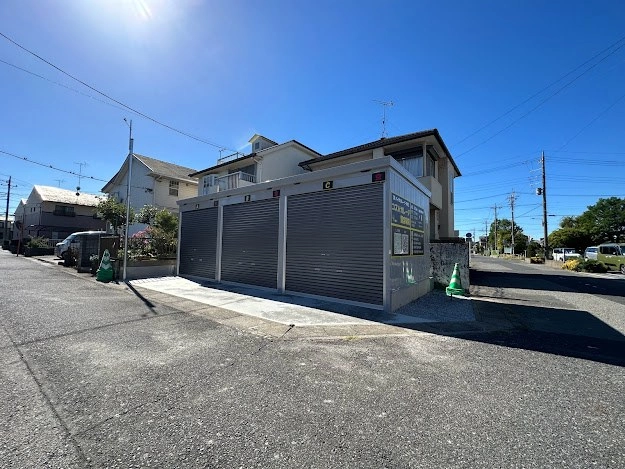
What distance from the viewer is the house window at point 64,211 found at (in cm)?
3459

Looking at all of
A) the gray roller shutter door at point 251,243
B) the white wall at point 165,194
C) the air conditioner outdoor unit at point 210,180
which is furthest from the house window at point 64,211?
the gray roller shutter door at point 251,243

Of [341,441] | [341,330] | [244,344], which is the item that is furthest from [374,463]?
[341,330]

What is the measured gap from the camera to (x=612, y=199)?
172 feet

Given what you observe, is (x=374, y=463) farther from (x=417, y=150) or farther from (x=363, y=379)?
(x=417, y=150)

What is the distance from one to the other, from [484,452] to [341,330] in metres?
3.49

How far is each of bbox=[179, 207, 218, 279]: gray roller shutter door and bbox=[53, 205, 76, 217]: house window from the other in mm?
31232

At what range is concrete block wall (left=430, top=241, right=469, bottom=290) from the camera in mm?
11102

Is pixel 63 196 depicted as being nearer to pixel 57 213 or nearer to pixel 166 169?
pixel 57 213

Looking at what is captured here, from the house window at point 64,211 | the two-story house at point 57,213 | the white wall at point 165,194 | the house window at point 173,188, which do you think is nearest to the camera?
the white wall at point 165,194

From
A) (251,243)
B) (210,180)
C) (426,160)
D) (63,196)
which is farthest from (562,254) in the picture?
(63,196)

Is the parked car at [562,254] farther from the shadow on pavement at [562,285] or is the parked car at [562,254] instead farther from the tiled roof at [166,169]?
Result: the tiled roof at [166,169]

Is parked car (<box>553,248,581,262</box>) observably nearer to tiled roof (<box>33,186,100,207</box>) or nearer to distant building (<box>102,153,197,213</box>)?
distant building (<box>102,153,197,213</box>)

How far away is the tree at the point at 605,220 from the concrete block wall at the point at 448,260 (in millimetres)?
50848

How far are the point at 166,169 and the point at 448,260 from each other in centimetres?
2509
